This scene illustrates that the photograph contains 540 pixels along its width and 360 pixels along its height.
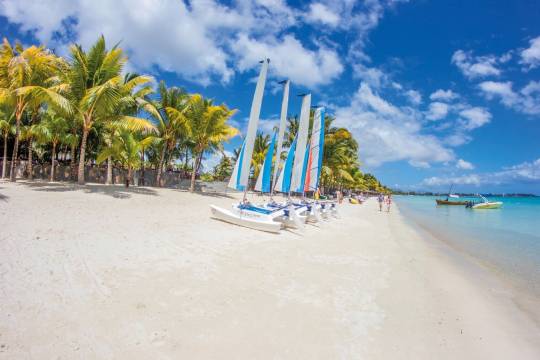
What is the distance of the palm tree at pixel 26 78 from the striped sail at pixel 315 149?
45.7ft

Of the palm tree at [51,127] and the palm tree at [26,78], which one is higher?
the palm tree at [26,78]

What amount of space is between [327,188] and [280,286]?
184 feet

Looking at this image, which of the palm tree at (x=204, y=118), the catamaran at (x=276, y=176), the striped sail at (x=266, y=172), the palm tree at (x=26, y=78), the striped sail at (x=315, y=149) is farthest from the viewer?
the palm tree at (x=204, y=118)

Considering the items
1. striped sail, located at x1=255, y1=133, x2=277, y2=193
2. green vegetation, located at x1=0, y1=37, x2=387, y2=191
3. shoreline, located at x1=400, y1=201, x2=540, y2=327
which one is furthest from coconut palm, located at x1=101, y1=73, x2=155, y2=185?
shoreline, located at x1=400, y1=201, x2=540, y2=327

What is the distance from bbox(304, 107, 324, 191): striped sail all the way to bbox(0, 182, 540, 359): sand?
1065 centimetres

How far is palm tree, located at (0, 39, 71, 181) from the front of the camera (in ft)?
46.7

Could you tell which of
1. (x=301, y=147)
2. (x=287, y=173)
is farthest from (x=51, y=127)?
(x=301, y=147)

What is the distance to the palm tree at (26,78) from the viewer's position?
14234 mm

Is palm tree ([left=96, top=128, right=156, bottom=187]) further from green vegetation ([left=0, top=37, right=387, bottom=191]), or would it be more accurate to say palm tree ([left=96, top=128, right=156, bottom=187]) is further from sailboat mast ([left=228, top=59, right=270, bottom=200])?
sailboat mast ([left=228, top=59, right=270, bottom=200])

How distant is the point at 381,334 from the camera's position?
430 centimetres

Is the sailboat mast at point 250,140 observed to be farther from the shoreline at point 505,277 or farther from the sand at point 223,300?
the shoreline at point 505,277

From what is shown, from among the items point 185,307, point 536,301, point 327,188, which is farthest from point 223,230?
point 327,188

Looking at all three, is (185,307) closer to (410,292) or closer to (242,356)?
(242,356)

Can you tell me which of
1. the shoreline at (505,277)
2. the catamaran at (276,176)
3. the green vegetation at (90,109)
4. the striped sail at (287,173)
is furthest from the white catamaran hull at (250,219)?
the green vegetation at (90,109)
